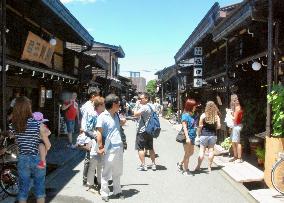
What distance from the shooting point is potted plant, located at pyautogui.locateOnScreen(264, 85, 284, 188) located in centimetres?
836

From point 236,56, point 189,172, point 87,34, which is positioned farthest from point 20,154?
point 87,34

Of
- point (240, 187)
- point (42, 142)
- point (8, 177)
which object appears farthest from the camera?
point (240, 187)

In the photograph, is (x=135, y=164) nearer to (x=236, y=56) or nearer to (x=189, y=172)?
(x=189, y=172)

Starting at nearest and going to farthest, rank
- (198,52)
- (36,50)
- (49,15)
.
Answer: (49,15) → (36,50) → (198,52)

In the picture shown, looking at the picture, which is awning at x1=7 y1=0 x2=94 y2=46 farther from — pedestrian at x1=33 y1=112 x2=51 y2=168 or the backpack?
pedestrian at x1=33 y1=112 x2=51 y2=168

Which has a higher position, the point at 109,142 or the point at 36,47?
the point at 36,47

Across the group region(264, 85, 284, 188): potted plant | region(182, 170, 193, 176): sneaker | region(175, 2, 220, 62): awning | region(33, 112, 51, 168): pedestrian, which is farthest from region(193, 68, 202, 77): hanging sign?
region(33, 112, 51, 168): pedestrian

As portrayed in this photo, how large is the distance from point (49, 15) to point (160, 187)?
7.44m

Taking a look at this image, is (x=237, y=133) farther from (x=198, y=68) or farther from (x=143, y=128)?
(x=198, y=68)

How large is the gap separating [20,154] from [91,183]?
2790mm

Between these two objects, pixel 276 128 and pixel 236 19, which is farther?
pixel 236 19

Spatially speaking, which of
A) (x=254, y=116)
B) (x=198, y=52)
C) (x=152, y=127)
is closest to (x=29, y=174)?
(x=152, y=127)

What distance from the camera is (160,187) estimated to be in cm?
889

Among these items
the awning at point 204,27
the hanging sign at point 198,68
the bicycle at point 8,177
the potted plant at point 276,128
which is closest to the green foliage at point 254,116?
the potted plant at point 276,128
